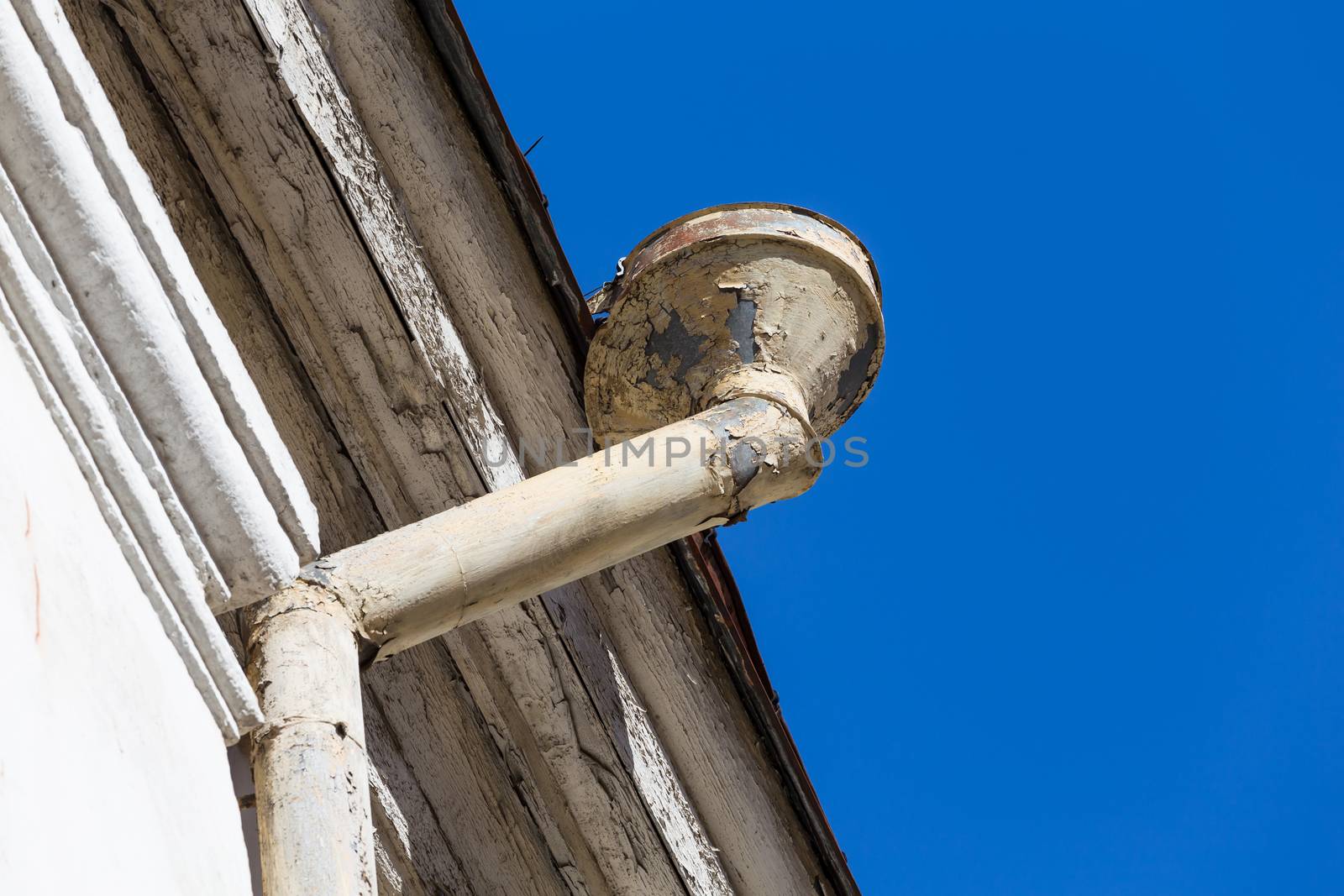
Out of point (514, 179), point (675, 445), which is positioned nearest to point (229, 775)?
point (675, 445)

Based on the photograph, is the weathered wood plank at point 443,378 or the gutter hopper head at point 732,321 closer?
the weathered wood plank at point 443,378

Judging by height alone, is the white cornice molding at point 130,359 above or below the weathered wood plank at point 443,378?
below

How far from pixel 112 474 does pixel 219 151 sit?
2.04 meters

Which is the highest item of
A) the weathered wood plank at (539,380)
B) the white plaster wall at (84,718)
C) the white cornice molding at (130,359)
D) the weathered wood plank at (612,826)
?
the weathered wood plank at (539,380)

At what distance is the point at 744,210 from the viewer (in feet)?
14.8

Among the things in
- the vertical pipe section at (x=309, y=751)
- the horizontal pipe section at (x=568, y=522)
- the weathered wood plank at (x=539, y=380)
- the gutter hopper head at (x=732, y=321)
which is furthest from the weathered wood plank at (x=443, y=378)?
the vertical pipe section at (x=309, y=751)

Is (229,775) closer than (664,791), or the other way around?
(229,775)

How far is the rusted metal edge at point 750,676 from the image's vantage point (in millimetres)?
4402

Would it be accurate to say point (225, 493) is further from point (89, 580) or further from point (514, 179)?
point (514, 179)

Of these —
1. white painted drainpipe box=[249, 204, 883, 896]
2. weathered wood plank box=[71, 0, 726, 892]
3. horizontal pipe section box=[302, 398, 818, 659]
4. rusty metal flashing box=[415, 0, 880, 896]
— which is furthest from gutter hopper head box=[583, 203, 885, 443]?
weathered wood plank box=[71, 0, 726, 892]

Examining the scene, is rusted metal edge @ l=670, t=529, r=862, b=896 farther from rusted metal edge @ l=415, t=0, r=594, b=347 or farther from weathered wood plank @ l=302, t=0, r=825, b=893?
rusted metal edge @ l=415, t=0, r=594, b=347

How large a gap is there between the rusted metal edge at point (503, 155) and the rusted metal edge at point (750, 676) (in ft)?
2.26

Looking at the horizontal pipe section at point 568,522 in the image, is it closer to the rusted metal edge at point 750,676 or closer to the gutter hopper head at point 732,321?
the gutter hopper head at point 732,321

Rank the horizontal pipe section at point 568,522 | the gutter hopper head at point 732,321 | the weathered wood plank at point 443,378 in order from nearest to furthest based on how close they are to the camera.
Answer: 1. the horizontal pipe section at point 568,522
2. the weathered wood plank at point 443,378
3. the gutter hopper head at point 732,321
